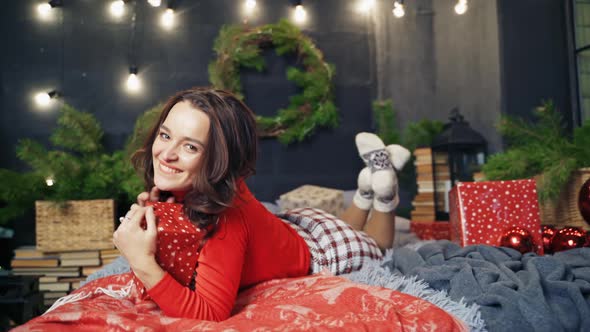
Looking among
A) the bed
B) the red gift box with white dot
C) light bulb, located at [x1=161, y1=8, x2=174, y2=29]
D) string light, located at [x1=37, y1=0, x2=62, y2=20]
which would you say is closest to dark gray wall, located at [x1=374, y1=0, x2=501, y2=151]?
light bulb, located at [x1=161, y1=8, x2=174, y2=29]

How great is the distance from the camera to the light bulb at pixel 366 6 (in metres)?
3.48

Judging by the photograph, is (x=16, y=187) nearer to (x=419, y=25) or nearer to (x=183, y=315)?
(x=183, y=315)

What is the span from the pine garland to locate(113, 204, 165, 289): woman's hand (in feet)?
5.42

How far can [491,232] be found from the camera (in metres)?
1.97

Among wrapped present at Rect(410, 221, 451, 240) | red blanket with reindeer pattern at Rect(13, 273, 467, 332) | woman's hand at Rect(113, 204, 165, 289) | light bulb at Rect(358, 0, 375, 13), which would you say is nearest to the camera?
red blanket with reindeer pattern at Rect(13, 273, 467, 332)

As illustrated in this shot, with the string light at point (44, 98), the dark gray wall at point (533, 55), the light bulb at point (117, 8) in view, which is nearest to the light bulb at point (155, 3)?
the light bulb at point (117, 8)

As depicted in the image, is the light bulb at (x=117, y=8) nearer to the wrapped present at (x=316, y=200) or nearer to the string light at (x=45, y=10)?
the string light at (x=45, y=10)

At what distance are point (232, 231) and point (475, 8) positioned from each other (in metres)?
2.49

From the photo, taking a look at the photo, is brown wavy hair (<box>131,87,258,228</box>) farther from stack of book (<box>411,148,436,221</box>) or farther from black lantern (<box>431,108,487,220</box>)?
stack of book (<box>411,148,436,221</box>)

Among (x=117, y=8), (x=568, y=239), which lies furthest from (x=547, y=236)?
(x=117, y=8)

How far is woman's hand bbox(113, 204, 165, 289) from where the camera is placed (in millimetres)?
1027

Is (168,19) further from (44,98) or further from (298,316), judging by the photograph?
(298,316)

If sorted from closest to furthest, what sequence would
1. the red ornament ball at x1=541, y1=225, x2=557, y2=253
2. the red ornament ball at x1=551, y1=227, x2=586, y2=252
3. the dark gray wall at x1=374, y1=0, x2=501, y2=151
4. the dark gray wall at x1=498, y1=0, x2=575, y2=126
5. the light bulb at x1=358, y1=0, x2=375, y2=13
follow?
the red ornament ball at x1=551, y1=227, x2=586, y2=252 → the red ornament ball at x1=541, y1=225, x2=557, y2=253 → the dark gray wall at x1=498, y1=0, x2=575, y2=126 → the dark gray wall at x1=374, y1=0, x2=501, y2=151 → the light bulb at x1=358, y1=0, x2=375, y2=13

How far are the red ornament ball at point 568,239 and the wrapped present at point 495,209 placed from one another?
0.27 feet
